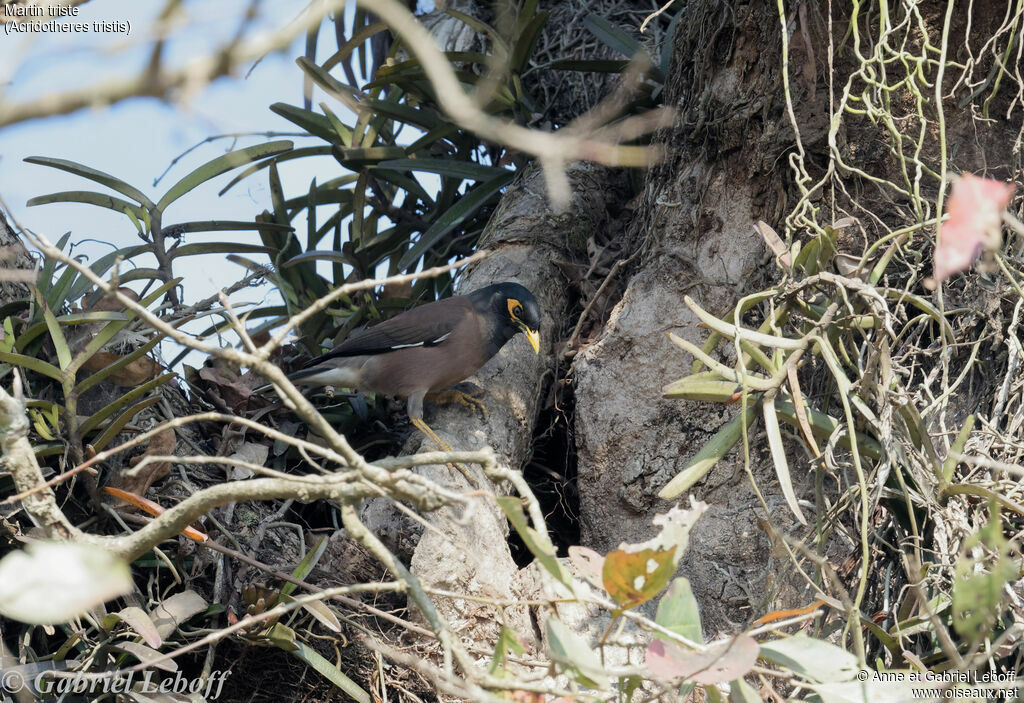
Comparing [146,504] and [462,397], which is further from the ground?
[146,504]

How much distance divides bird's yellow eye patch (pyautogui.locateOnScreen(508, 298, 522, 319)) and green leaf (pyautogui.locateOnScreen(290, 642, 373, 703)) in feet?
5.92

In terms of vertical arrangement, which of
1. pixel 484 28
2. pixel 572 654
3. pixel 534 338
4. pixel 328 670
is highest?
pixel 484 28

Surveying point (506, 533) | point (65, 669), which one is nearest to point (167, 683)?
point (65, 669)

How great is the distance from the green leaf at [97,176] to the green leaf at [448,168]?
3.67 feet

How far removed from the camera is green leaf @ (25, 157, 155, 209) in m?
3.63

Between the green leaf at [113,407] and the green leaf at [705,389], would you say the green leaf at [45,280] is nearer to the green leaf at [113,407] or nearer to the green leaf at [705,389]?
the green leaf at [113,407]

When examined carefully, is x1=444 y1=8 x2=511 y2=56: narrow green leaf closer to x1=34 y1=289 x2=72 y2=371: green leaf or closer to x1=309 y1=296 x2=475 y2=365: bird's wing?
x1=309 y1=296 x2=475 y2=365: bird's wing

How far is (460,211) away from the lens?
448 cm

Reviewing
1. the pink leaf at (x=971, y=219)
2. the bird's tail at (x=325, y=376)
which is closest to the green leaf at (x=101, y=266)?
the bird's tail at (x=325, y=376)

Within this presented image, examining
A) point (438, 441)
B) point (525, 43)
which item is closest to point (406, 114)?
point (525, 43)

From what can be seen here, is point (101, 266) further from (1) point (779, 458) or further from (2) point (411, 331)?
(1) point (779, 458)

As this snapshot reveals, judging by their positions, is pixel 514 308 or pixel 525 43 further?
pixel 525 43

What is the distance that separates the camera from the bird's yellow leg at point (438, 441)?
3.17m

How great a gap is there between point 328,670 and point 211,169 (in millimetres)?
2369
